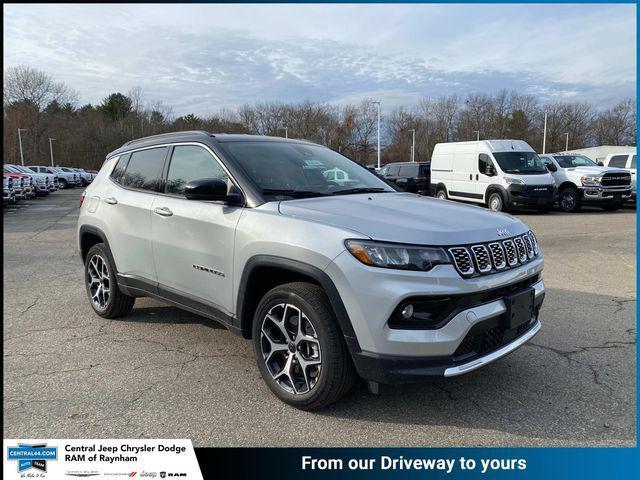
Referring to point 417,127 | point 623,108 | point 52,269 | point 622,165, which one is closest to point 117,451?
point 52,269

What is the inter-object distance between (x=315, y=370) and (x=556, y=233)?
9.94 m

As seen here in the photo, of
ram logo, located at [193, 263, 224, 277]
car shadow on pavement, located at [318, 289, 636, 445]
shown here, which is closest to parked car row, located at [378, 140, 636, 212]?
car shadow on pavement, located at [318, 289, 636, 445]

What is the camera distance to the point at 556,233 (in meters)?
11.4

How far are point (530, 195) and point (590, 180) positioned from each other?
2429mm

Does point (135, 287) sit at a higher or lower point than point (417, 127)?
lower

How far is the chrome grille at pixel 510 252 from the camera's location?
3143 mm

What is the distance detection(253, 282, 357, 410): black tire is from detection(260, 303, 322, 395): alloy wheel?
0.01 m

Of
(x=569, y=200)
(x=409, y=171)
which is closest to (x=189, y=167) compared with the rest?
(x=569, y=200)

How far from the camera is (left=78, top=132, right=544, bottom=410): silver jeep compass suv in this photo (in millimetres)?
2773

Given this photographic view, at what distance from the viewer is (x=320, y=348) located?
2.99 metres

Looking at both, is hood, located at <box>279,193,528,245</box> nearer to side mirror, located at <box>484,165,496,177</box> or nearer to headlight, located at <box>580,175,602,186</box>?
side mirror, located at <box>484,165,496,177</box>

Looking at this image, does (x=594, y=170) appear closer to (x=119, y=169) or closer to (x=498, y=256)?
(x=498, y=256)

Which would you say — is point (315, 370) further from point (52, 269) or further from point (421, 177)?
point (421, 177)

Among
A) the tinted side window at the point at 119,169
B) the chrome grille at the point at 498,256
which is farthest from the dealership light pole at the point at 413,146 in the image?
the chrome grille at the point at 498,256
